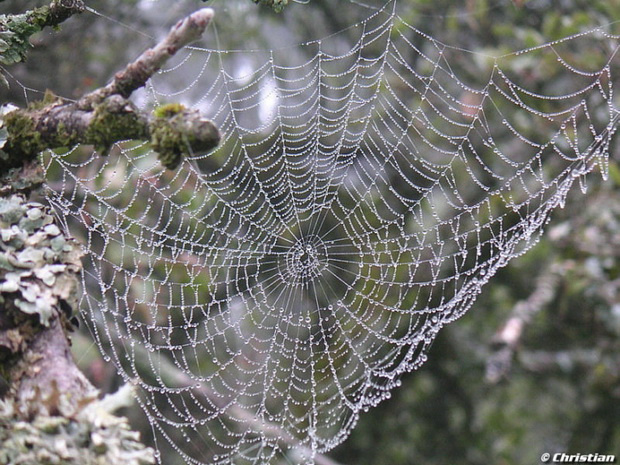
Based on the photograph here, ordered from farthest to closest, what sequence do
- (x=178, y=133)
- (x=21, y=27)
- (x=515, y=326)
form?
(x=515, y=326) < (x=21, y=27) < (x=178, y=133)

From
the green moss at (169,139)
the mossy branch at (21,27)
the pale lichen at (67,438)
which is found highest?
the mossy branch at (21,27)

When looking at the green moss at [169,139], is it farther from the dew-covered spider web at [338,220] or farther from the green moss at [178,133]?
the dew-covered spider web at [338,220]

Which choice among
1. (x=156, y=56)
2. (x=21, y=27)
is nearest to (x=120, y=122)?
(x=156, y=56)

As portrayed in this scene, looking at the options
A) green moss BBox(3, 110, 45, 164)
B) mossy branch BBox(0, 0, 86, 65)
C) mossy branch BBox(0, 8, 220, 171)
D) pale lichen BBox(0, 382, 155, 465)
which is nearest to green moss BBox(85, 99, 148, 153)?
mossy branch BBox(0, 8, 220, 171)

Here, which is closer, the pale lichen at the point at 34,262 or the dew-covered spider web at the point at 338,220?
the pale lichen at the point at 34,262

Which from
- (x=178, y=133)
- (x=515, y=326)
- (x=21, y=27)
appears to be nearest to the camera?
(x=178, y=133)

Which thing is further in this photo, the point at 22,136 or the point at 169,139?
the point at 22,136

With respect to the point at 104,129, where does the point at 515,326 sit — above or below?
above

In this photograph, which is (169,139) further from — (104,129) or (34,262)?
(34,262)

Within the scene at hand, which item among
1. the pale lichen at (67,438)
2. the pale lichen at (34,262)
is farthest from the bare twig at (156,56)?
the pale lichen at (67,438)
